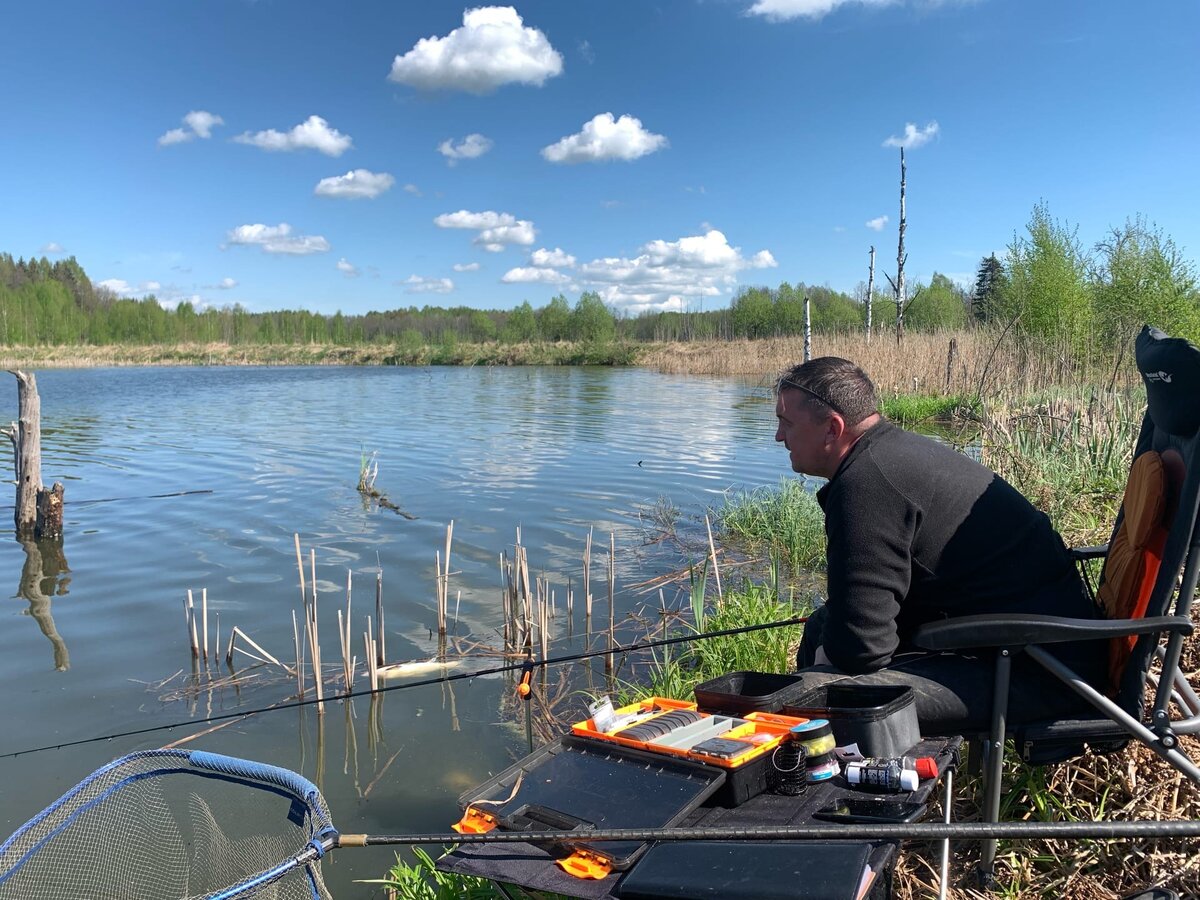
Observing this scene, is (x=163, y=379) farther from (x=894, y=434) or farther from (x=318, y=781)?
(x=894, y=434)

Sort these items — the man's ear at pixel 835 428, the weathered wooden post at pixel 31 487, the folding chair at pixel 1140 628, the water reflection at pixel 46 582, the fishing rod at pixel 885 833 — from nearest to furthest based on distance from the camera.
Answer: the fishing rod at pixel 885 833 < the folding chair at pixel 1140 628 < the man's ear at pixel 835 428 < the water reflection at pixel 46 582 < the weathered wooden post at pixel 31 487

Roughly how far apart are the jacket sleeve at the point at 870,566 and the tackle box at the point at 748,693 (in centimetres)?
21

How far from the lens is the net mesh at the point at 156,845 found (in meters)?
1.88

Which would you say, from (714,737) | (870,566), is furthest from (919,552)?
(714,737)

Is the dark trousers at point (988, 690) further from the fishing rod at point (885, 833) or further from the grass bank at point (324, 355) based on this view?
the grass bank at point (324, 355)

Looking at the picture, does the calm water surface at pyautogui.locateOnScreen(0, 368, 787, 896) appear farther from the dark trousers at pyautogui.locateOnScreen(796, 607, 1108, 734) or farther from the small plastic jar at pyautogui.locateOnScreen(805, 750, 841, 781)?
the dark trousers at pyautogui.locateOnScreen(796, 607, 1108, 734)

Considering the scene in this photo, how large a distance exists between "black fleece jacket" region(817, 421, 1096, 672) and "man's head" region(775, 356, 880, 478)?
0.12 meters

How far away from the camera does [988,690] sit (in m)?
2.62

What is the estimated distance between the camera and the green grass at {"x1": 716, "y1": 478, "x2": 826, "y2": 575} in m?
7.86

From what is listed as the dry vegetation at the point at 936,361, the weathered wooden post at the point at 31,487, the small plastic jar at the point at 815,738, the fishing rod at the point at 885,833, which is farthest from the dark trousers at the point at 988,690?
the weathered wooden post at the point at 31,487

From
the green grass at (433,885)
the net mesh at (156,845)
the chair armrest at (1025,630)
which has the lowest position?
the green grass at (433,885)

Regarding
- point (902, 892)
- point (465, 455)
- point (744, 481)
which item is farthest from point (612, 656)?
point (465, 455)

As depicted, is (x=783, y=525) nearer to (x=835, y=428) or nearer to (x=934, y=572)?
(x=835, y=428)

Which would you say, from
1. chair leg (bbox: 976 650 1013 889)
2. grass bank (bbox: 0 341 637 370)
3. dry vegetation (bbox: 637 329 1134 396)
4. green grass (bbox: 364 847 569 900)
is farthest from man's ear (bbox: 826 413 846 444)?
grass bank (bbox: 0 341 637 370)
